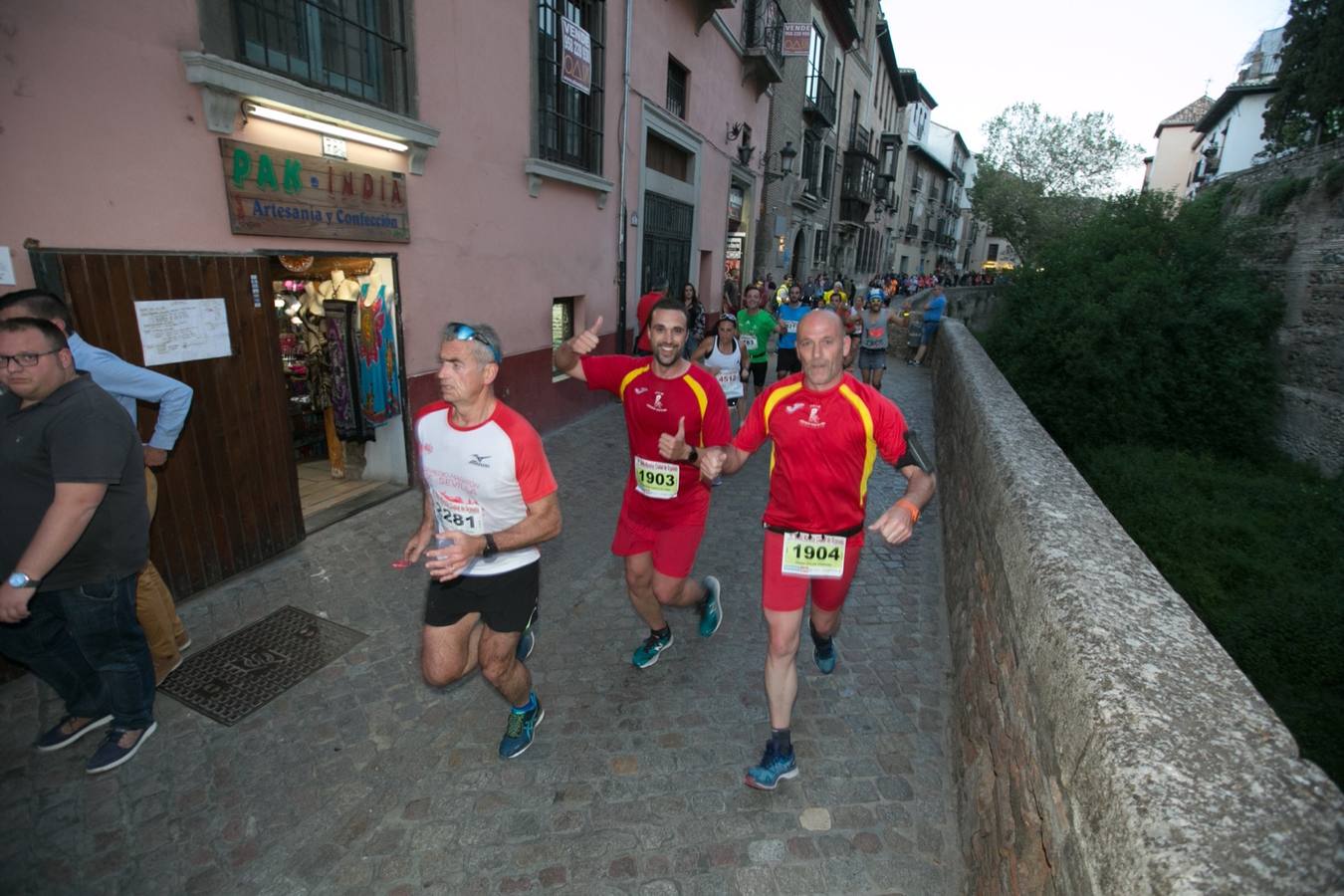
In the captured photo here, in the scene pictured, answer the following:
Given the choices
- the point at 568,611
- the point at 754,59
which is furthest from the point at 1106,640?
the point at 754,59

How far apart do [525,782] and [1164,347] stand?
12986 millimetres

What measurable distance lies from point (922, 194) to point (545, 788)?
193ft

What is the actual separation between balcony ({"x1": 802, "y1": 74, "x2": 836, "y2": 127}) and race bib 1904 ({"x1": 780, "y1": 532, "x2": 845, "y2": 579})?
23.0m

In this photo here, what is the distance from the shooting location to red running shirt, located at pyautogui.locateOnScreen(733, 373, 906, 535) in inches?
128

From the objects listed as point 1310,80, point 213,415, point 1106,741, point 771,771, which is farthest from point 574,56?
point 1310,80

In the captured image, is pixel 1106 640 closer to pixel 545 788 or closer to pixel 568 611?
pixel 545 788

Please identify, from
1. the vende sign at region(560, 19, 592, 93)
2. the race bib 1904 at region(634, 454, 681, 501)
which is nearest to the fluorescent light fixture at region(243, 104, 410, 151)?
the vende sign at region(560, 19, 592, 93)

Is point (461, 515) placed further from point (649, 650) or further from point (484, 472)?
point (649, 650)

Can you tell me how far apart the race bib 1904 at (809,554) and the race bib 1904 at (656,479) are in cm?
76

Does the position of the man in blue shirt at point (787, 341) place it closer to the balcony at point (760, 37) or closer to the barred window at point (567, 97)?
the barred window at point (567, 97)

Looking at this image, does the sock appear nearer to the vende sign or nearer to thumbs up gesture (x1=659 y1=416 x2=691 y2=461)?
thumbs up gesture (x1=659 y1=416 x2=691 y2=461)

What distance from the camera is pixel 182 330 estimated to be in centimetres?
452

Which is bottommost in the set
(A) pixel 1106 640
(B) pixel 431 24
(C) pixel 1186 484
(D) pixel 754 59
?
(C) pixel 1186 484

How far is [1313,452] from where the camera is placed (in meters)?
11.3
